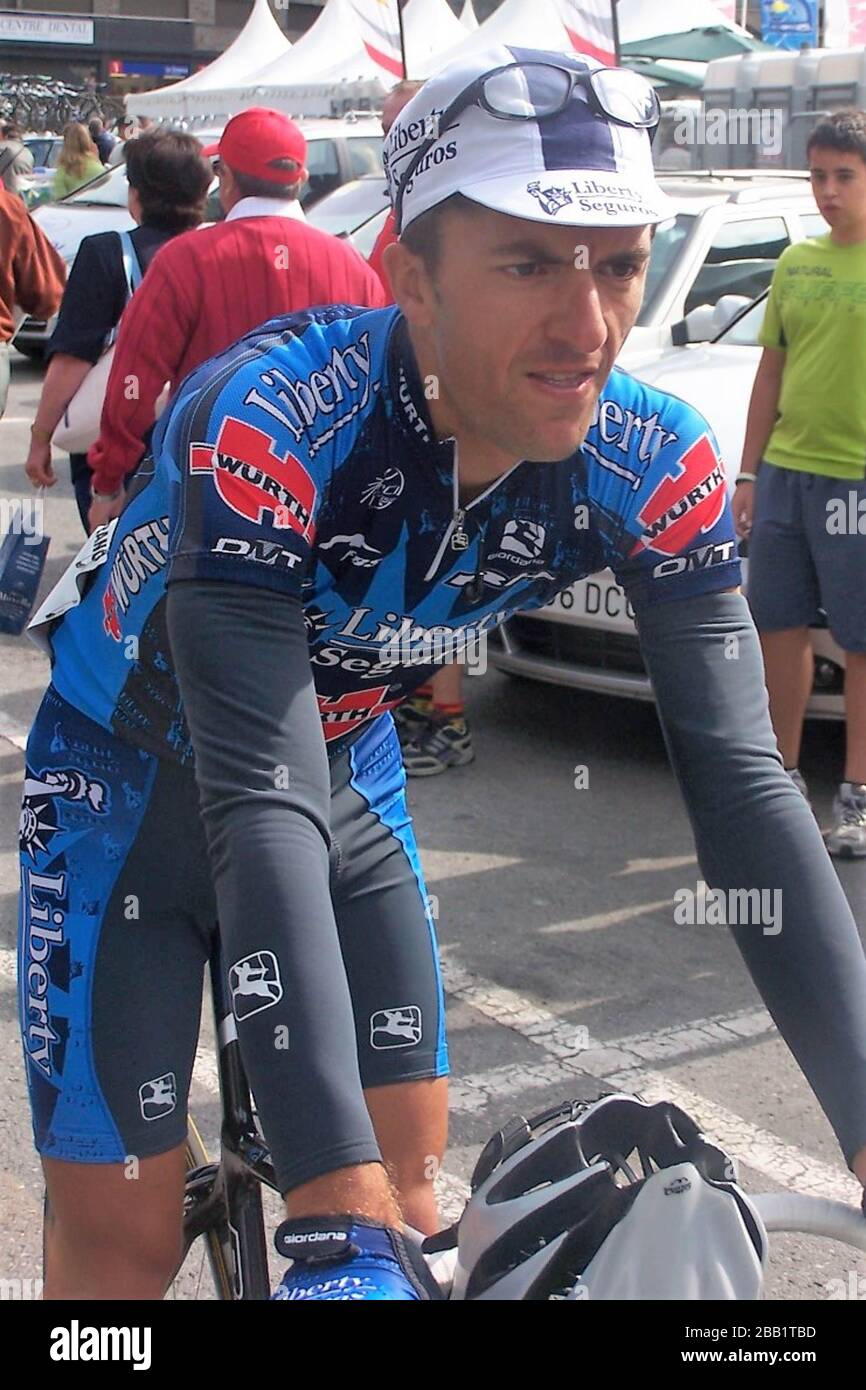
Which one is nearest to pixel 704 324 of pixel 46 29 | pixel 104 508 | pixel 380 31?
pixel 104 508

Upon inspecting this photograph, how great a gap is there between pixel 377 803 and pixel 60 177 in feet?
52.7

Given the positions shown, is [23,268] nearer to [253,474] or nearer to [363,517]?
[363,517]

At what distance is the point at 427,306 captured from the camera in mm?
1820

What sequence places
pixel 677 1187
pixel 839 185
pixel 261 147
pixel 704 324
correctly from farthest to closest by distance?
pixel 704 324, pixel 839 185, pixel 261 147, pixel 677 1187

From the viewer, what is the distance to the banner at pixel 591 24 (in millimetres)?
13453

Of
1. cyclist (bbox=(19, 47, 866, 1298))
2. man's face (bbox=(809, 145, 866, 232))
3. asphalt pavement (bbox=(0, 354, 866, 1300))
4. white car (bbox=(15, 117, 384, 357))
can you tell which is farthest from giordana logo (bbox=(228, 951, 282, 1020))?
white car (bbox=(15, 117, 384, 357))

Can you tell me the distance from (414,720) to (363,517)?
461cm

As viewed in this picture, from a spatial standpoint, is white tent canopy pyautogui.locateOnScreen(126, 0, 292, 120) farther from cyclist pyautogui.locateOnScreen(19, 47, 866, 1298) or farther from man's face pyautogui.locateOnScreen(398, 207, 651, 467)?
man's face pyautogui.locateOnScreen(398, 207, 651, 467)

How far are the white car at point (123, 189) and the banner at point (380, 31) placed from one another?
5.12 metres

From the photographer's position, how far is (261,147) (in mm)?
5258

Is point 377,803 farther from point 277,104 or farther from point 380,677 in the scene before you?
point 277,104
